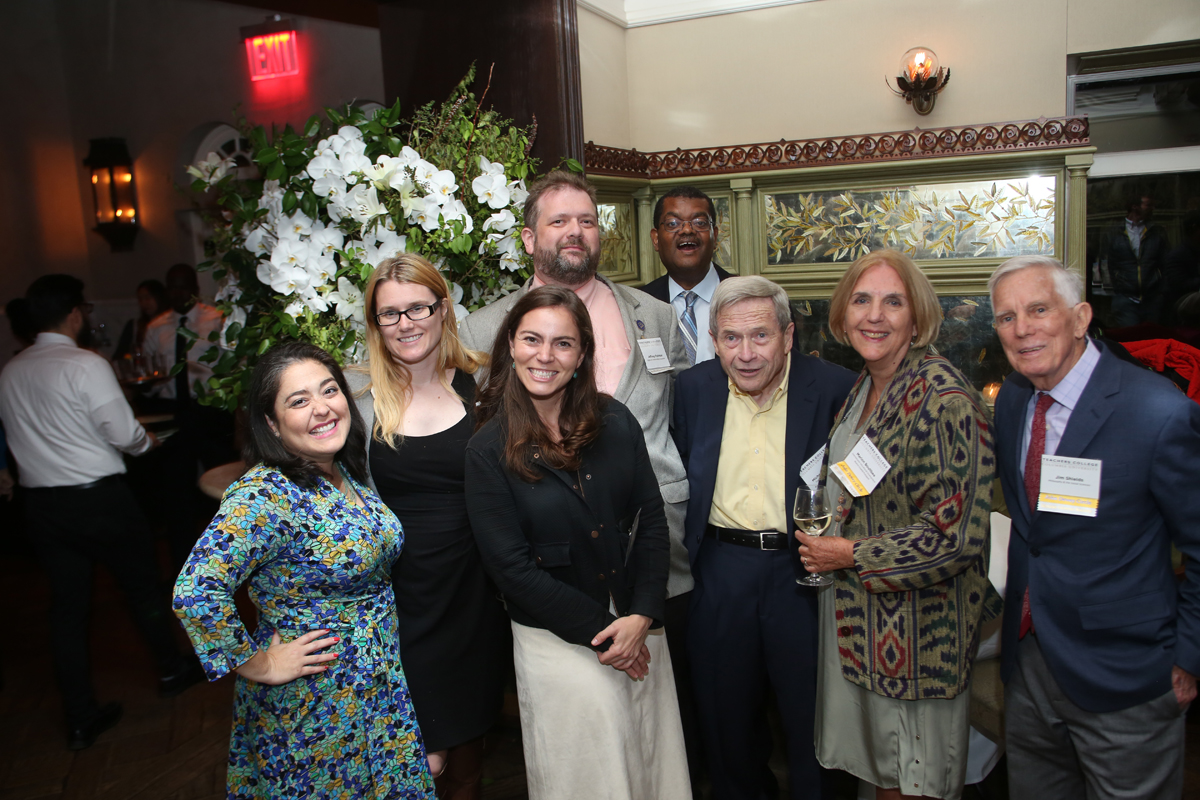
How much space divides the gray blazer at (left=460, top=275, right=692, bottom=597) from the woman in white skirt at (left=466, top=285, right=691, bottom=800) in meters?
0.32

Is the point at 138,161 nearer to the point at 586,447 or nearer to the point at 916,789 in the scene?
the point at 586,447

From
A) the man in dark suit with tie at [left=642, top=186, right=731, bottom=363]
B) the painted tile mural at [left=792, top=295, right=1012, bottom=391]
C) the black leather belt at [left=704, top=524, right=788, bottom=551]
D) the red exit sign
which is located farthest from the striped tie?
the red exit sign

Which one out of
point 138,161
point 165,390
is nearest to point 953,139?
point 165,390

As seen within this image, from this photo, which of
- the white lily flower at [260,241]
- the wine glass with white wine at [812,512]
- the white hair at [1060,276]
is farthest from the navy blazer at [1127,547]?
the white lily flower at [260,241]

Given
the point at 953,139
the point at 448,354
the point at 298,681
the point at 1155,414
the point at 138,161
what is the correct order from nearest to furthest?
1. the point at 1155,414
2. the point at 298,681
3. the point at 448,354
4. the point at 953,139
5. the point at 138,161

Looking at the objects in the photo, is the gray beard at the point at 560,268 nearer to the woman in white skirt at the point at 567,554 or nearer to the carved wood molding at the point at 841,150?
the woman in white skirt at the point at 567,554

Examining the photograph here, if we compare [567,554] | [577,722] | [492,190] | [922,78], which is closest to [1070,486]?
[567,554]

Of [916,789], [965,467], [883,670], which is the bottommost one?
[916,789]

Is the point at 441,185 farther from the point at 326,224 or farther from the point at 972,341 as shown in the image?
the point at 972,341

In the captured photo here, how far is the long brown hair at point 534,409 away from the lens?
1.90m

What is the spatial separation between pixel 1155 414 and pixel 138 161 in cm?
949

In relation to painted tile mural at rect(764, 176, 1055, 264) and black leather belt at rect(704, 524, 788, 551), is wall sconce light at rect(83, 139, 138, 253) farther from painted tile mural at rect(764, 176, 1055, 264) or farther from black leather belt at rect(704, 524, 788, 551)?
black leather belt at rect(704, 524, 788, 551)

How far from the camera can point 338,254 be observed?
2.29 m

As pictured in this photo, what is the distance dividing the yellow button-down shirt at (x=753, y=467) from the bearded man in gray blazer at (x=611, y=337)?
0.54 feet
